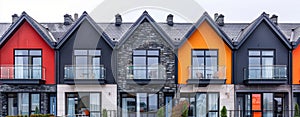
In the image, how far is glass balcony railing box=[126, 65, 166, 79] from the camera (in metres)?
22.3

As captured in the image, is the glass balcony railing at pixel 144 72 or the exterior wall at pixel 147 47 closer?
the glass balcony railing at pixel 144 72

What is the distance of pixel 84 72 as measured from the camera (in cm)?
2219

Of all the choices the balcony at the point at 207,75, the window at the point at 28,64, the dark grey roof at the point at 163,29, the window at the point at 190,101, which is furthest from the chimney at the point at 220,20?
the window at the point at 28,64

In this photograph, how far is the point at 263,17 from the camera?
74.4 feet

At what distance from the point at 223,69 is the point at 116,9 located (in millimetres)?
7238

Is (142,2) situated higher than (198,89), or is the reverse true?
(142,2)

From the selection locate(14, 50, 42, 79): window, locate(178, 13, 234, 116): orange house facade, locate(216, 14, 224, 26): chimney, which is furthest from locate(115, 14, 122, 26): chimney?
locate(216, 14, 224, 26): chimney

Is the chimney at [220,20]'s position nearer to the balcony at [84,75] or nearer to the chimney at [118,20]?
the chimney at [118,20]

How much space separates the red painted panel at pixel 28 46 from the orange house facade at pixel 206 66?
7.01 m

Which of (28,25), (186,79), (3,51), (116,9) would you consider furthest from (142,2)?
(3,51)

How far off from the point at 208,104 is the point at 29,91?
31.6 ft

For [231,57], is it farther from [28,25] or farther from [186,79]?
[28,25]

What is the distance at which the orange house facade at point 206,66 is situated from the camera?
2241cm

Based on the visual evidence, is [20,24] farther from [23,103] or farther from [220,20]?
[220,20]
